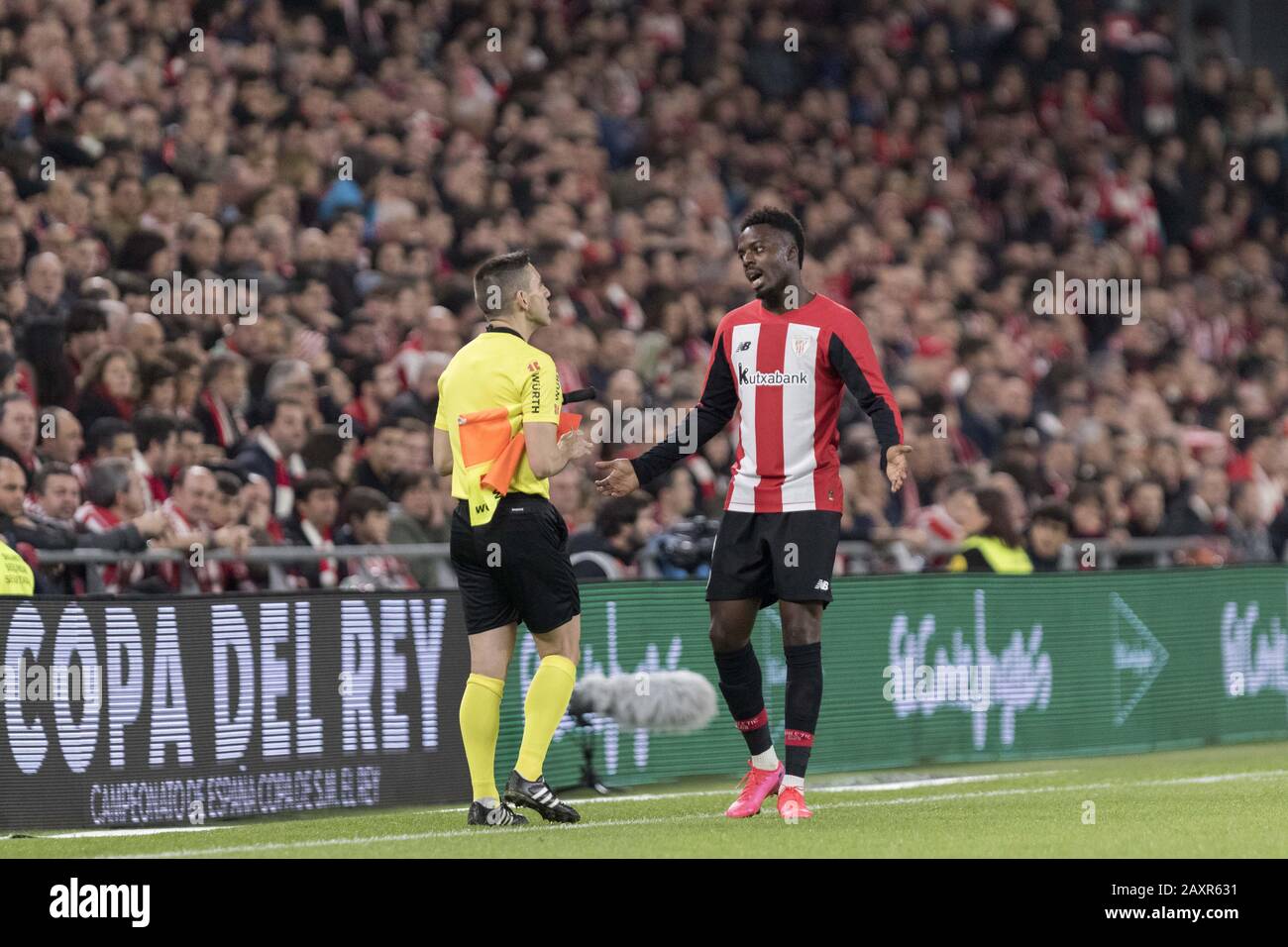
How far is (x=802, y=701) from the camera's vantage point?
30.1 feet

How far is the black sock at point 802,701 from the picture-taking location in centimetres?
916

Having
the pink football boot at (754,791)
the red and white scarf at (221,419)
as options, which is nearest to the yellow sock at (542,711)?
the pink football boot at (754,791)

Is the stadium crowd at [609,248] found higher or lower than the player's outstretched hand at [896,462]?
higher

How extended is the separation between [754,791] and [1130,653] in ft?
18.4

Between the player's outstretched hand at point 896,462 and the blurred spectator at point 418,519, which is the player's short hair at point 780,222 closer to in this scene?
the player's outstretched hand at point 896,462

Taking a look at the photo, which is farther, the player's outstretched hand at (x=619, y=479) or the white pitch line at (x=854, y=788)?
the white pitch line at (x=854, y=788)

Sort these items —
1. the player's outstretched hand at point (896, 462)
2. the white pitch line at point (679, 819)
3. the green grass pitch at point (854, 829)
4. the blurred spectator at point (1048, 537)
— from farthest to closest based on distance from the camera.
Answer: the blurred spectator at point (1048, 537) → the player's outstretched hand at point (896, 462) → the white pitch line at point (679, 819) → the green grass pitch at point (854, 829)

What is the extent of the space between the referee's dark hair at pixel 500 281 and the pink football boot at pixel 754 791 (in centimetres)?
216

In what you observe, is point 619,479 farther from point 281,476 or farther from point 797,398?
point 281,476

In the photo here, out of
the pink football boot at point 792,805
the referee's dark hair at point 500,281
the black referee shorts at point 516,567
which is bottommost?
the pink football boot at point 792,805

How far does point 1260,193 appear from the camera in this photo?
82.2ft

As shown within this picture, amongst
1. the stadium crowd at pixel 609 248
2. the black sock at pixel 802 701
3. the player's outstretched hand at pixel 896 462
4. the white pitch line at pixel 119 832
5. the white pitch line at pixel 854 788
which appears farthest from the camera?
the stadium crowd at pixel 609 248

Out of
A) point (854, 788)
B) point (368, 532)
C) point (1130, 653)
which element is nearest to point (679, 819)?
point (854, 788)

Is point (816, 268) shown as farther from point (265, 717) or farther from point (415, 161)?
point (265, 717)
